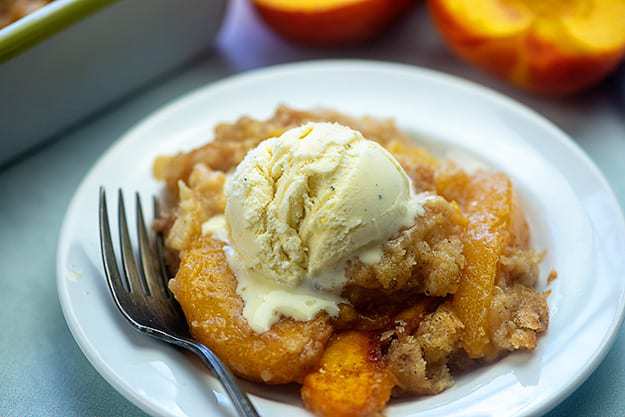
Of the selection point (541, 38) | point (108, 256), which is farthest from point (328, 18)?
point (108, 256)

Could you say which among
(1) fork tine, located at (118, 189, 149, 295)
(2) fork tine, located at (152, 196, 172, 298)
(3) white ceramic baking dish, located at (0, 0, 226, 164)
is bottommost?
(2) fork tine, located at (152, 196, 172, 298)

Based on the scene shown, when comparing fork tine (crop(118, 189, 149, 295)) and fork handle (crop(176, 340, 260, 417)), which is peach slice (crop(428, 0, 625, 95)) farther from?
fork handle (crop(176, 340, 260, 417))

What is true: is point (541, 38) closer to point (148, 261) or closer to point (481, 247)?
point (481, 247)

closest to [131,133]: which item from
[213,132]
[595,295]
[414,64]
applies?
[213,132]

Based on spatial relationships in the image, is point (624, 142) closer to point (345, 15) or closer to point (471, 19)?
point (471, 19)

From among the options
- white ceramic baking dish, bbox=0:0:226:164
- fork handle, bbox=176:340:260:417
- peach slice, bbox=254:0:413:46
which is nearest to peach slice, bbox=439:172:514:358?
fork handle, bbox=176:340:260:417

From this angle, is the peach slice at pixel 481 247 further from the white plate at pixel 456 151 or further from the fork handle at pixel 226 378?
the fork handle at pixel 226 378
